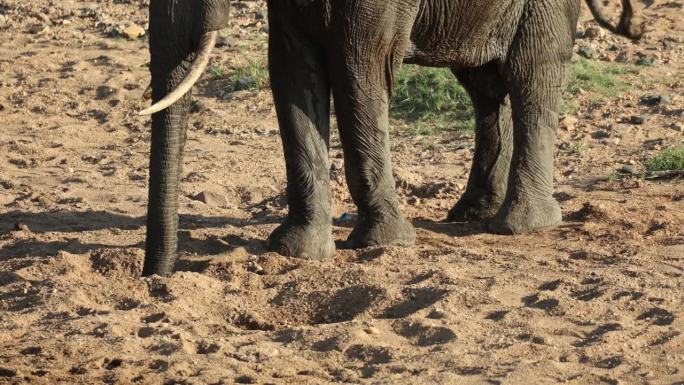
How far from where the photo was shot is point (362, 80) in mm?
7613

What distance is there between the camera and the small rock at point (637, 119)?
10898mm

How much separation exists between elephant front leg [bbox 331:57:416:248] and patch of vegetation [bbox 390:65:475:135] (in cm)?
300

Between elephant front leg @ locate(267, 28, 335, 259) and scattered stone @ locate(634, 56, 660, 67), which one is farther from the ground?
scattered stone @ locate(634, 56, 660, 67)

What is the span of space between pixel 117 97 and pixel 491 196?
4.08 m

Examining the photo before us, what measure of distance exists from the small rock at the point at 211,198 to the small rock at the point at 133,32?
13.8ft

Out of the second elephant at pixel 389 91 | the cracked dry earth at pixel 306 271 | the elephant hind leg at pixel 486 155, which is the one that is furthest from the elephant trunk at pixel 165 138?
the elephant hind leg at pixel 486 155

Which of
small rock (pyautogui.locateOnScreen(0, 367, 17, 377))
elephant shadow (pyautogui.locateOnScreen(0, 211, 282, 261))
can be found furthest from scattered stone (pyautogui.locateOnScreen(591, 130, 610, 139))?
small rock (pyautogui.locateOnScreen(0, 367, 17, 377))

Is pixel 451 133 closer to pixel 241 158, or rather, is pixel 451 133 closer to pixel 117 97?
pixel 241 158

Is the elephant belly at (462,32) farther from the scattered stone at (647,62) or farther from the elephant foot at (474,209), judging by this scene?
the scattered stone at (647,62)

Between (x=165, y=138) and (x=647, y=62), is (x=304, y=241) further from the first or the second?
(x=647, y=62)

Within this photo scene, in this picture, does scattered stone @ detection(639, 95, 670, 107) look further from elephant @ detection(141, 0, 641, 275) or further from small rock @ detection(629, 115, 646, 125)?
elephant @ detection(141, 0, 641, 275)

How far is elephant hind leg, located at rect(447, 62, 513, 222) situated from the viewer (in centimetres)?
894

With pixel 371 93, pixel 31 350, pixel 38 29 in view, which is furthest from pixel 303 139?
pixel 38 29

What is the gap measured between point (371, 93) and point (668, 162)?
2876 millimetres
